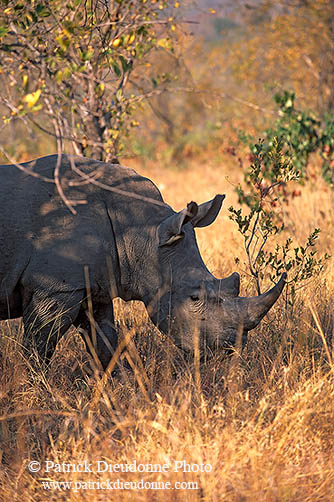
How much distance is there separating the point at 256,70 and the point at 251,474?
16.4 m

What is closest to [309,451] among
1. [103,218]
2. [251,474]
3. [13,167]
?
[251,474]

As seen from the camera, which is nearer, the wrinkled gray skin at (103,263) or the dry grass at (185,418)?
the dry grass at (185,418)

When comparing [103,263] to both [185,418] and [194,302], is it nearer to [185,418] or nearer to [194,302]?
[194,302]

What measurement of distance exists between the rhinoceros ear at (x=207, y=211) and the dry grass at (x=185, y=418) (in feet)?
2.99

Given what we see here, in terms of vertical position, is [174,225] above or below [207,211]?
below

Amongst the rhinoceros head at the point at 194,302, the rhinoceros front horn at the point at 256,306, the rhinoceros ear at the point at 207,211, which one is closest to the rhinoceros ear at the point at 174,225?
the rhinoceros head at the point at 194,302

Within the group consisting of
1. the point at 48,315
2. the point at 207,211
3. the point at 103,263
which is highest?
the point at 207,211

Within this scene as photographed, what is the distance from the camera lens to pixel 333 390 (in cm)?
375

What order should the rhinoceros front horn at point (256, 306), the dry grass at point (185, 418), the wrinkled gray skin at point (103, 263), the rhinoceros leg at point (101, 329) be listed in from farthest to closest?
the rhinoceros leg at point (101, 329)
the rhinoceros front horn at point (256, 306)
the wrinkled gray skin at point (103, 263)
the dry grass at point (185, 418)

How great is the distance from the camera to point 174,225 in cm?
423

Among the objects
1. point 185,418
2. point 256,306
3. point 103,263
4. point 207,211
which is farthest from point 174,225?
point 185,418

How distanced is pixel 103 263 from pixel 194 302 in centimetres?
66

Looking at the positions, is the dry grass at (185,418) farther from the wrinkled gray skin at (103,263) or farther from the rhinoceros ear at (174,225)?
the rhinoceros ear at (174,225)

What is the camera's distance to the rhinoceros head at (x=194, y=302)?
4.29 metres
